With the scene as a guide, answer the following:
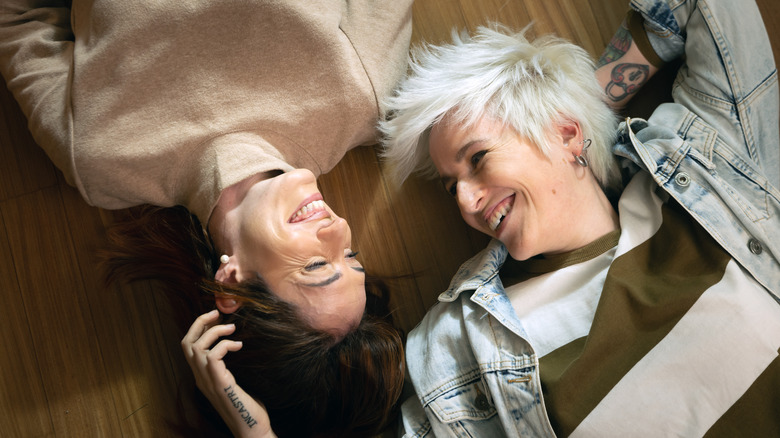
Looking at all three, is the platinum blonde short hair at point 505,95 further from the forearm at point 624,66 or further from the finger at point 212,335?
the finger at point 212,335

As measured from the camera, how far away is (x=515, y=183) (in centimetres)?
159

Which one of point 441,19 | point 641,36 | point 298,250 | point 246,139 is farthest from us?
point 441,19

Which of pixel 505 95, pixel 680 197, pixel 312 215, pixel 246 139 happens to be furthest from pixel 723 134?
pixel 246 139

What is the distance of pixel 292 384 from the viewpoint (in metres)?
1.61

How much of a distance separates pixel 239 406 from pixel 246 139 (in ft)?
2.88

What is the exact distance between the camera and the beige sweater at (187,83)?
1614mm

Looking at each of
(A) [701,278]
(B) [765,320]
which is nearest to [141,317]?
(A) [701,278]

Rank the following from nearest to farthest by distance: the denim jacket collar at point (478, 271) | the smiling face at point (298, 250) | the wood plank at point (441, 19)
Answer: the smiling face at point (298, 250)
the denim jacket collar at point (478, 271)
the wood plank at point (441, 19)

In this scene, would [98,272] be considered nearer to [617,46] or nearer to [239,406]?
[239,406]

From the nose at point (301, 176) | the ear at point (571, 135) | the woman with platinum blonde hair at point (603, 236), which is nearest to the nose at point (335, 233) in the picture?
the nose at point (301, 176)

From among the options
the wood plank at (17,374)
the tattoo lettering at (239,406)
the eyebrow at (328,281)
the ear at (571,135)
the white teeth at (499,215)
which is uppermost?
the ear at (571,135)

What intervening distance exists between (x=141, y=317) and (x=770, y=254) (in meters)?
2.28

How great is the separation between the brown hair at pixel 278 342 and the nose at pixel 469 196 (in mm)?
527

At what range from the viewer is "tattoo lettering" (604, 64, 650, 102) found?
74.7 inches
